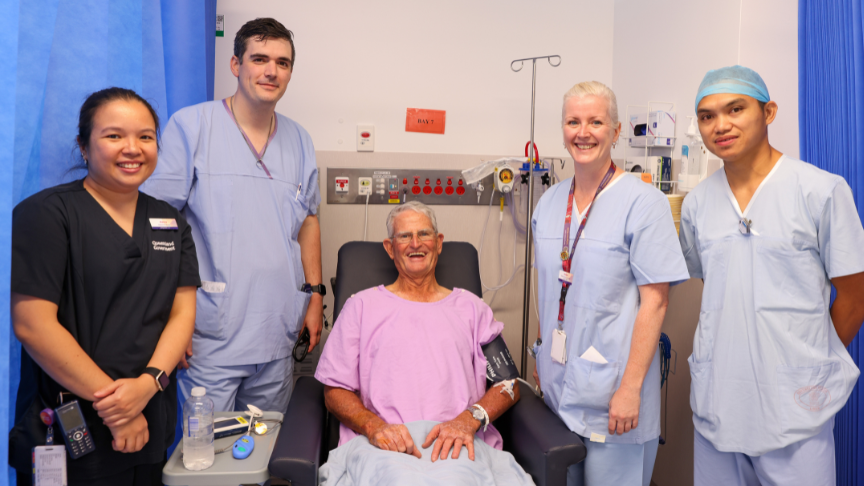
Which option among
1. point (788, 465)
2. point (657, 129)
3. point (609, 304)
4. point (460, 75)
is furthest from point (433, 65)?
point (788, 465)

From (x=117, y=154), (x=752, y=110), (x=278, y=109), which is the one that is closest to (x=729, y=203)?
(x=752, y=110)

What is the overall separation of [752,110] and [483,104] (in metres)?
1.58

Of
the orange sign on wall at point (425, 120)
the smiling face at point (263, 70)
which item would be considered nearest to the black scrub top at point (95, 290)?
the smiling face at point (263, 70)

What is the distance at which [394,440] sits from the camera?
4.96 feet

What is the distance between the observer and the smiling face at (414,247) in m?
1.94

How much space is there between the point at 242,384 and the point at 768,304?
1.60 metres

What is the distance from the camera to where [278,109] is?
2.66 meters

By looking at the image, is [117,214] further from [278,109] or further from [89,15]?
[278,109]

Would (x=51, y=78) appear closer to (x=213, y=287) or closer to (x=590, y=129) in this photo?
→ (x=213, y=287)

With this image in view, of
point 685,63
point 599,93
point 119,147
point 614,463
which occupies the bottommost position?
point 614,463

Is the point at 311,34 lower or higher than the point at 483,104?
higher

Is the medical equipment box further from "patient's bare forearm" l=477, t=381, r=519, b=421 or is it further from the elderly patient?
"patient's bare forearm" l=477, t=381, r=519, b=421

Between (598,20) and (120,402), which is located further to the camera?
(598,20)

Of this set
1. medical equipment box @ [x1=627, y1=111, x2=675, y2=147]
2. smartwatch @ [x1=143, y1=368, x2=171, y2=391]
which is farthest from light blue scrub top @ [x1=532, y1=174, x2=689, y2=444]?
smartwatch @ [x1=143, y1=368, x2=171, y2=391]
